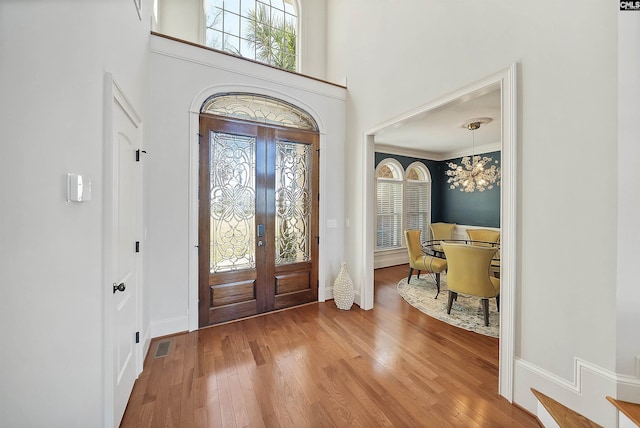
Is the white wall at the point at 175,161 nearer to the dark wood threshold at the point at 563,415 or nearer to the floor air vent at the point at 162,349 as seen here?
the floor air vent at the point at 162,349

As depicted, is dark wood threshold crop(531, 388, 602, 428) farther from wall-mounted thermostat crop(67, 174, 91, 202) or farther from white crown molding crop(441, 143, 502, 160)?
white crown molding crop(441, 143, 502, 160)

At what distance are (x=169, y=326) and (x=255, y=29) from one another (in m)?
4.52

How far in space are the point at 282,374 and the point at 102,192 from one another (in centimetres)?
189

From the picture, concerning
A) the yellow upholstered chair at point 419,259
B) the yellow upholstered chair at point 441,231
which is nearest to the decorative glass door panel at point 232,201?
the yellow upholstered chair at point 419,259

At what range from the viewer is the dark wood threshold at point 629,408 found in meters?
1.21

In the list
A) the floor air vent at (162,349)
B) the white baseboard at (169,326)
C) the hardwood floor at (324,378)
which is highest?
the white baseboard at (169,326)

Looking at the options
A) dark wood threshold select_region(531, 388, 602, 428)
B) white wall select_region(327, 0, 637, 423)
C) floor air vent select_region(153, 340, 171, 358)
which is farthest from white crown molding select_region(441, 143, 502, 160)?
floor air vent select_region(153, 340, 171, 358)

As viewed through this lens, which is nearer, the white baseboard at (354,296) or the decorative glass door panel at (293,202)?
the decorative glass door panel at (293,202)

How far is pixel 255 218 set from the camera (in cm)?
317

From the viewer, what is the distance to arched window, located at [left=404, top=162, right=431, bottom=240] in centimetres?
625

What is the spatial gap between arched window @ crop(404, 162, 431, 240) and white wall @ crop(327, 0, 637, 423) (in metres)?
4.20

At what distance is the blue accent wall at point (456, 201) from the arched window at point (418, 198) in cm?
14

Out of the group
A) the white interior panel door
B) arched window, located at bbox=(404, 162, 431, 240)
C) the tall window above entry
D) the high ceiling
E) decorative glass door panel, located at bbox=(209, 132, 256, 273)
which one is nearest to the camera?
the white interior panel door

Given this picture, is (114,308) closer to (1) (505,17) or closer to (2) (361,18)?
(1) (505,17)
